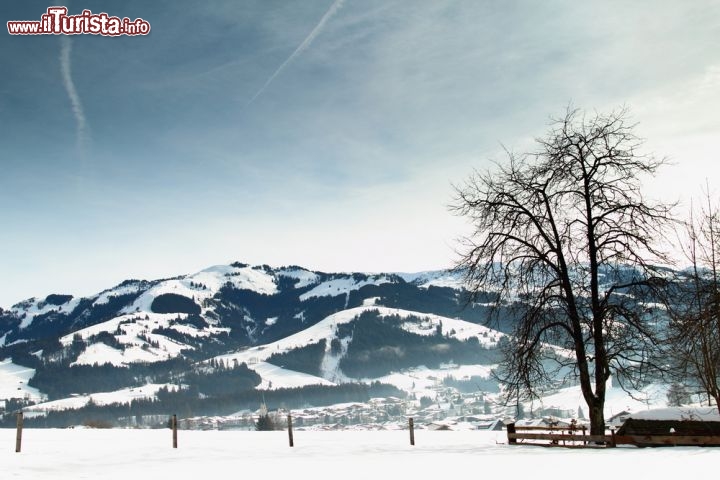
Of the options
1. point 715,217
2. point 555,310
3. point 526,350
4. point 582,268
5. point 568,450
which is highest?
point 715,217

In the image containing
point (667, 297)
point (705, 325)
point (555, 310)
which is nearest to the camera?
point (705, 325)

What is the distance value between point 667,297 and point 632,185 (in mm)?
4737

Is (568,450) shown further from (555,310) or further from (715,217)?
(715,217)

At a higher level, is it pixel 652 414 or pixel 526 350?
pixel 526 350

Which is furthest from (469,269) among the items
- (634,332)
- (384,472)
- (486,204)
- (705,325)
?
(384,472)

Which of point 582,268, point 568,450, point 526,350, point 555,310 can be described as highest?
point 582,268

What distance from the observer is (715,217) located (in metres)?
24.7

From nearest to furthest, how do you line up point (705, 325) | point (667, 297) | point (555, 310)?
point (705, 325) < point (667, 297) < point (555, 310)

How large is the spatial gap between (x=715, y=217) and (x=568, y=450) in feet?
39.7

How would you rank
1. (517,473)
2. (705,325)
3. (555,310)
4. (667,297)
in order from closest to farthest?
1. (517,473)
2. (705,325)
3. (667,297)
4. (555,310)

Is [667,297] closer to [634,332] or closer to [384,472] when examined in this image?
[634,332]

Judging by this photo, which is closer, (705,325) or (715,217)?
(705,325)

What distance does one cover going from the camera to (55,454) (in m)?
23.3

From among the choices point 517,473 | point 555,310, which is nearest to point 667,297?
point 555,310
